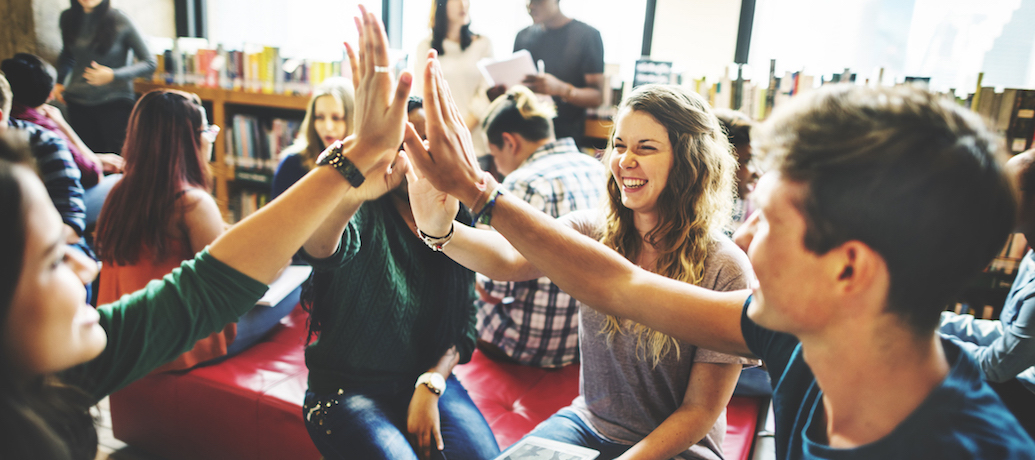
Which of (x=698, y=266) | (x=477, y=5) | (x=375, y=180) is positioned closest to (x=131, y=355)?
(x=375, y=180)

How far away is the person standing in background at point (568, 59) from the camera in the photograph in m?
3.31

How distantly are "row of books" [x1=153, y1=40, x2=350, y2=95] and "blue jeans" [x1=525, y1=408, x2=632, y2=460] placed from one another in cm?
332

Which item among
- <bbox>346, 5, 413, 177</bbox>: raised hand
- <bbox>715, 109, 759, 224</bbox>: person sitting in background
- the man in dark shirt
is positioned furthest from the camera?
the man in dark shirt

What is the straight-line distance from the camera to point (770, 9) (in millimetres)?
3771

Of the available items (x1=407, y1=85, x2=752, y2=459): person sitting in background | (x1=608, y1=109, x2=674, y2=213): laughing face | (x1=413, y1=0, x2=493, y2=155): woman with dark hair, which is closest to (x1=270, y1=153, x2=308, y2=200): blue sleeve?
(x1=413, y1=0, x2=493, y2=155): woman with dark hair

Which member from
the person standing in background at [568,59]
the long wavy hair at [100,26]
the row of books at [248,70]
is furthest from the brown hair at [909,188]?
the long wavy hair at [100,26]

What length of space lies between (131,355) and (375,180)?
47cm

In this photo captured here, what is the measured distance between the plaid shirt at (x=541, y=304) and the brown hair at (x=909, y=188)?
A: 1.44 metres

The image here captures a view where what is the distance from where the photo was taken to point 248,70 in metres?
4.21

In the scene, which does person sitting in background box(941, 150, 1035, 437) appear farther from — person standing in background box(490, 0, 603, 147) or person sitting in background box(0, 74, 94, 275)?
person sitting in background box(0, 74, 94, 275)

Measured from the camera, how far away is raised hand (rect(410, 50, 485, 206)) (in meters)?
0.99

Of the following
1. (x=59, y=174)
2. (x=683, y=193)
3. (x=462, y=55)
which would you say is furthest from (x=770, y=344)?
(x=462, y=55)

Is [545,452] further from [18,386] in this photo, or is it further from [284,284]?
[284,284]

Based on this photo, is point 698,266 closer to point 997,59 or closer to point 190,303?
point 190,303
